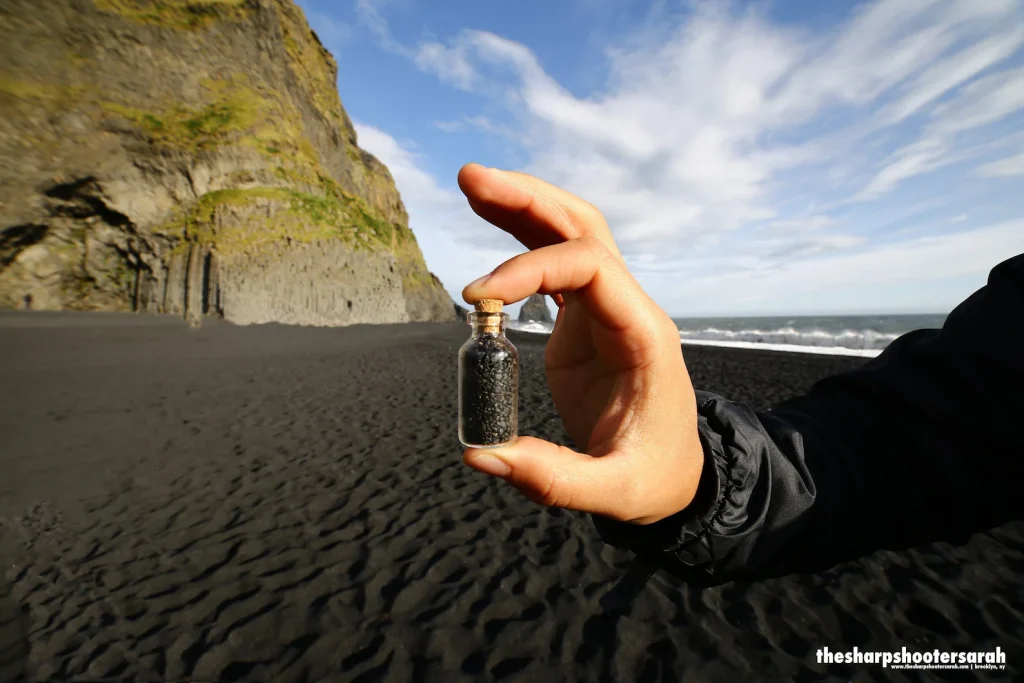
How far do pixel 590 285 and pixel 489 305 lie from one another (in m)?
0.41

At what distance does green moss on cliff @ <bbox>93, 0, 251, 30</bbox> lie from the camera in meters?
23.3

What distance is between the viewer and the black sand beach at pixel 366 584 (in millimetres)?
3176

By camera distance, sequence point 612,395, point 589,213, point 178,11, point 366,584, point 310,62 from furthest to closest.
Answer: point 310,62 → point 178,11 → point 366,584 → point 589,213 → point 612,395

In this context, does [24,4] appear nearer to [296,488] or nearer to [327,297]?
[327,297]

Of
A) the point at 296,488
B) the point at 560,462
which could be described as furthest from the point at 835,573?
the point at 296,488

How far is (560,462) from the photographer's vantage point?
125cm

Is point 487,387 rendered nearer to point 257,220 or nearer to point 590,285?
point 590,285

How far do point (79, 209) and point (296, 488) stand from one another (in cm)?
2849

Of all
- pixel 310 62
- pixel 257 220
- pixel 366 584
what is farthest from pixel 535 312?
pixel 366 584

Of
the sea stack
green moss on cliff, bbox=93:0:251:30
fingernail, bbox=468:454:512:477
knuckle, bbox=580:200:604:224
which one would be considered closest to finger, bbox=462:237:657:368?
knuckle, bbox=580:200:604:224

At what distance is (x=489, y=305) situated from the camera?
58.7 inches

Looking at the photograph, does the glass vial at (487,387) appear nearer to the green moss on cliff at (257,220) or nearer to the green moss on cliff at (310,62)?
the green moss on cliff at (257,220)

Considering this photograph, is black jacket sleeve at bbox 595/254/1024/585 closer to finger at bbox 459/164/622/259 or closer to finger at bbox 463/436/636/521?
finger at bbox 463/436/636/521

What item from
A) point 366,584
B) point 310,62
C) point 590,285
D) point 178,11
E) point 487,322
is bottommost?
point 366,584
